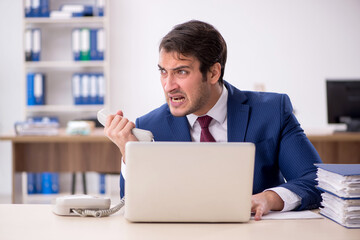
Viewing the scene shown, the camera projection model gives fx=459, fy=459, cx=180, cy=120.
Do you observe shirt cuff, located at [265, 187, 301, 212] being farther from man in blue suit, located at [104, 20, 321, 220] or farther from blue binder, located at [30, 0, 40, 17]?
blue binder, located at [30, 0, 40, 17]

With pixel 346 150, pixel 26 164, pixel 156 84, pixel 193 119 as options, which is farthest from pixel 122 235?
pixel 156 84

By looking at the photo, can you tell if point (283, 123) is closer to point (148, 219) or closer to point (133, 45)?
point (148, 219)

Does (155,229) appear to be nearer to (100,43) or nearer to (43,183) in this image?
(100,43)

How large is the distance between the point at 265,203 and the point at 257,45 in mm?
4060

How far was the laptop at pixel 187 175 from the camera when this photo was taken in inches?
44.0

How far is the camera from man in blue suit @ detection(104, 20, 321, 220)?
1.70 metres

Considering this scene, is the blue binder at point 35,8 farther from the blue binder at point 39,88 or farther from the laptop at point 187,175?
the laptop at point 187,175

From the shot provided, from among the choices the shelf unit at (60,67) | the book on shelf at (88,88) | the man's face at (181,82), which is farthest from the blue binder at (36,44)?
the man's face at (181,82)

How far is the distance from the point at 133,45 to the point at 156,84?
509mm

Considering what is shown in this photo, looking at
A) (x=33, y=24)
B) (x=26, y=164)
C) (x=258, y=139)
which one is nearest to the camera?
(x=258, y=139)

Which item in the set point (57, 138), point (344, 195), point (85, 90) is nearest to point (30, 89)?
point (85, 90)

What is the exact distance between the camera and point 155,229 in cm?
112

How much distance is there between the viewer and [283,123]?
5.78 feet

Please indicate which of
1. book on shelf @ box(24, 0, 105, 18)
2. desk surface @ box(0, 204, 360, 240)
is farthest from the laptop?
book on shelf @ box(24, 0, 105, 18)
